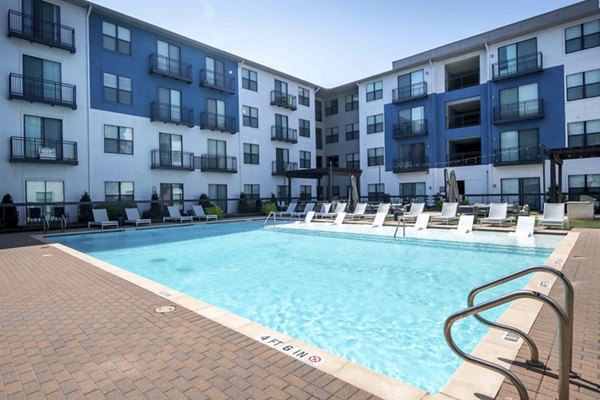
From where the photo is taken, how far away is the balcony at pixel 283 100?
30172 mm

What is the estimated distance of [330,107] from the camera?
122 feet

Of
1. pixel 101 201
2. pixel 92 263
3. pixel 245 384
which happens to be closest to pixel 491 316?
pixel 245 384

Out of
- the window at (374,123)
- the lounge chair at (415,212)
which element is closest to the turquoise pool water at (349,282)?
the lounge chair at (415,212)

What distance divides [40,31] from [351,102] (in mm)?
25375

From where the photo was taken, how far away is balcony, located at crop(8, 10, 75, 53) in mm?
17062

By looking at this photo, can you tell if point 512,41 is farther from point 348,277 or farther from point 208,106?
point 348,277

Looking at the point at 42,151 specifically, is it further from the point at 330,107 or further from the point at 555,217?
the point at 330,107

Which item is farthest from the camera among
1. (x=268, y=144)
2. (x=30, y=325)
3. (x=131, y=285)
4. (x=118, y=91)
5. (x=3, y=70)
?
(x=268, y=144)

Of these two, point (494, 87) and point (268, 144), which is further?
point (268, 144)

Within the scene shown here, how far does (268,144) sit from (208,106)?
6.22 metres

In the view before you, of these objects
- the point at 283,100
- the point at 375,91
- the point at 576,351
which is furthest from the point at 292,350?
the point at 375,91

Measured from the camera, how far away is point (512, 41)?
2402 cm

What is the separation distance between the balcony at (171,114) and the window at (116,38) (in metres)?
3.50

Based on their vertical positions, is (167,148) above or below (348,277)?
above
